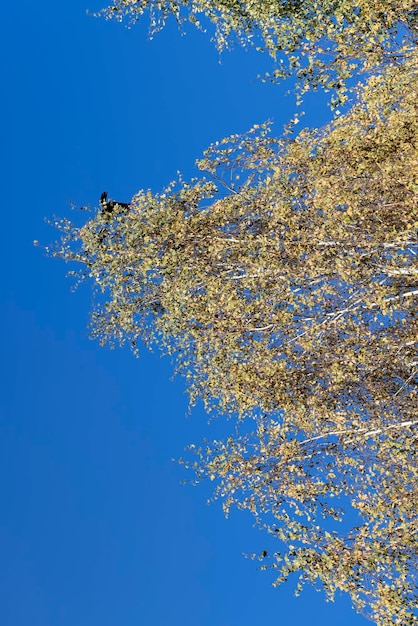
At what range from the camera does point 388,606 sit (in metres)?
14.7

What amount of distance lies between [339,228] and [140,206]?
6.79 meters

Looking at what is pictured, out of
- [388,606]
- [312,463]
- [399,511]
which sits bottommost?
[388,606]

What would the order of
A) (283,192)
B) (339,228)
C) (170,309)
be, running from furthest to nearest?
(170,309) < (283,192) < (339,228)

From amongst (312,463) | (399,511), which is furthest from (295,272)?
(399,511)

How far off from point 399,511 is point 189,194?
34.2 feet

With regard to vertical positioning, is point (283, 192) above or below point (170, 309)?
above

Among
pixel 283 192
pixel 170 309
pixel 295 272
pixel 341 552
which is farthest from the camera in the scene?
pixel 170 309

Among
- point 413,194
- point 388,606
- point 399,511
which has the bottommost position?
point 388,606

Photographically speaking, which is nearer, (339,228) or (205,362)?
(339,228)

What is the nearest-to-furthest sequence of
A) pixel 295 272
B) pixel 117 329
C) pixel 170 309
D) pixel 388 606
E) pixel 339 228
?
1. pixel 388 606
2. pixel 339 228
3. pixel 295 272
4. pixel 170 309
5. pixel 117 329

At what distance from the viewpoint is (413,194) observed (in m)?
17.5

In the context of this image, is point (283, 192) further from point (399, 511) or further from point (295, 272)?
point (399, 511)

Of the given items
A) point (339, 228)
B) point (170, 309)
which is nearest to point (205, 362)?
point (170, 309)

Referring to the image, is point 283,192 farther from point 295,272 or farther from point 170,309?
point 170,309
